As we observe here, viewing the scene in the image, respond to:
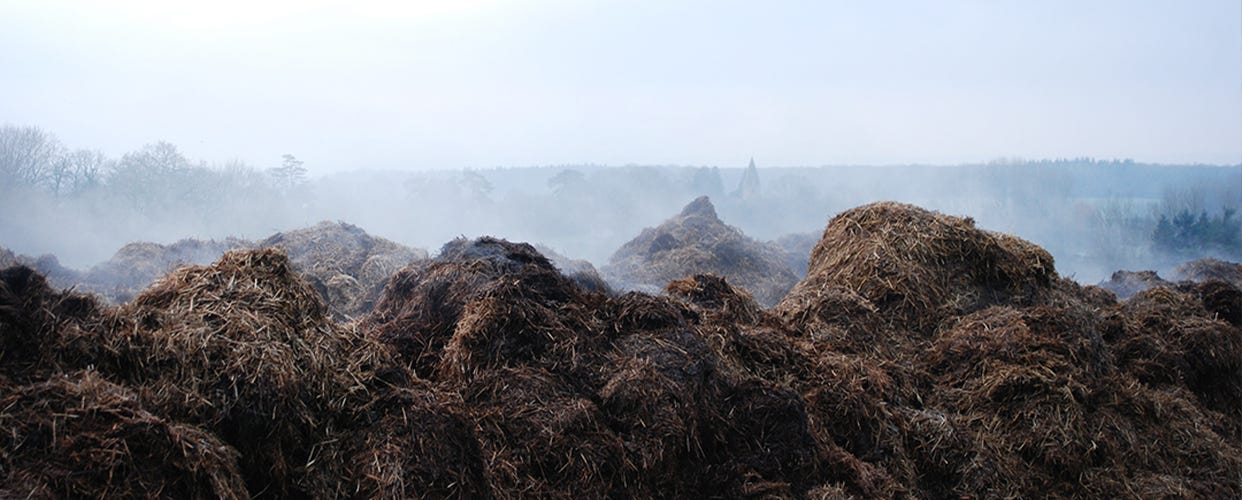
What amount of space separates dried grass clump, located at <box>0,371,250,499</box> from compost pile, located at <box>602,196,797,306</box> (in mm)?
12987

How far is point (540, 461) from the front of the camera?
368cm

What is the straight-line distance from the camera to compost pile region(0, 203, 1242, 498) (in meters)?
3.01

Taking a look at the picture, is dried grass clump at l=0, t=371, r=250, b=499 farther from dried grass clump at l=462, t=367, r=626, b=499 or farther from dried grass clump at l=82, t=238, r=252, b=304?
dried grass clump at l=82, t=238, r=252, b=304

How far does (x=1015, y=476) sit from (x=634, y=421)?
8.96 ft

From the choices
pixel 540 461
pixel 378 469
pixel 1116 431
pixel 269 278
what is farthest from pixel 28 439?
pixel 1116 431

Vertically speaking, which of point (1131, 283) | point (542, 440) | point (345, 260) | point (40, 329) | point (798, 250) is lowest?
point (798, 250)

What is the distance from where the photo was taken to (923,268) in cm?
705

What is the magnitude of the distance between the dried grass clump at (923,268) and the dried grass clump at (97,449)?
199 inches

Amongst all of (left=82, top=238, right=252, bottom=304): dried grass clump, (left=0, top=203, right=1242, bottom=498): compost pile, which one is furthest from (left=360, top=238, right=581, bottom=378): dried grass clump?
(left=82, top=238, right=252, bottom=304): dried grass clump

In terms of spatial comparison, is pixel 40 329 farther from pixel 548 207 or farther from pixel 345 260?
pixel 548 207

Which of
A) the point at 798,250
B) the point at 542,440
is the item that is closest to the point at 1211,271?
the point at 798,250

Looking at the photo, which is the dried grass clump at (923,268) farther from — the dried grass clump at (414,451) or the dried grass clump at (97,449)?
the dried grass clump at (97,449)

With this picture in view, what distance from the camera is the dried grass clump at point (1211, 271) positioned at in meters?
14.5

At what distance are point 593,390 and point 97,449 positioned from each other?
7.51 ft
